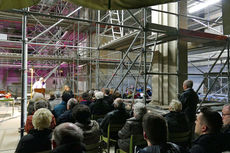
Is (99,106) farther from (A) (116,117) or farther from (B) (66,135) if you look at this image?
(B) (66,135)

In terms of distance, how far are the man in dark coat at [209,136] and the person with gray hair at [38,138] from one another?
164 centimetres

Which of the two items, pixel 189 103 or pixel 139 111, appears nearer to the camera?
pixel 139 111

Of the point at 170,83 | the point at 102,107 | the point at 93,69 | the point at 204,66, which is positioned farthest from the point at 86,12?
the point at 204,66

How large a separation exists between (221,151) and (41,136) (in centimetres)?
201

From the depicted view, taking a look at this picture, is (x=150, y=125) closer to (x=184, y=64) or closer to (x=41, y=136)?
(x=41, y=136)

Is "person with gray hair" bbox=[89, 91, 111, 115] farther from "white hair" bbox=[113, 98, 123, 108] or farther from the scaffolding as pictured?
the scaffolding

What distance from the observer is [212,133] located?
182 centimetres

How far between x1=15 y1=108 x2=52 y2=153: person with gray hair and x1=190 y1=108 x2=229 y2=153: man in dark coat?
64.7 inches

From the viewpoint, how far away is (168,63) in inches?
224

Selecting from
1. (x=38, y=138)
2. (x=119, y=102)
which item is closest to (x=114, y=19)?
(x=119, y=102)

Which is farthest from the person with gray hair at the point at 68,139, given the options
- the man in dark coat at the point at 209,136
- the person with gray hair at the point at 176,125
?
the person with gray hair at the point at 176,125

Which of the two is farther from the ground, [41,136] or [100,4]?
[100,4]

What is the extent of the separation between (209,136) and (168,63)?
4.13 m

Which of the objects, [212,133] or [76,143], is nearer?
[76,143]
